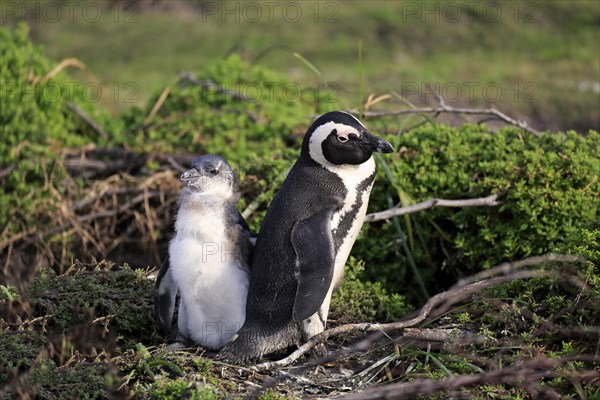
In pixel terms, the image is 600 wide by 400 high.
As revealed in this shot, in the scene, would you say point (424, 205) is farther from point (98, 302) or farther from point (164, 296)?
point (98, 302)

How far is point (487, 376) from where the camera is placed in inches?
135

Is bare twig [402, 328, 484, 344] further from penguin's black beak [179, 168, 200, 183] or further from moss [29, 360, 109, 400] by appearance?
moss [29, 360, 109, 400]

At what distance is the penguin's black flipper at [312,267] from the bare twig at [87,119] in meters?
3.79

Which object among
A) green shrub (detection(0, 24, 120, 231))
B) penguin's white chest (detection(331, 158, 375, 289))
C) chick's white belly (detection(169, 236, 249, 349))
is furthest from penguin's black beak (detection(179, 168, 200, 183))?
green shrub (detection(0, 24, 120, 231))

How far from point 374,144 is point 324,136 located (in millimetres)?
241

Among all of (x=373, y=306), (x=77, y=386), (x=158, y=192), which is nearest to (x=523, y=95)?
(x=158, y=192)

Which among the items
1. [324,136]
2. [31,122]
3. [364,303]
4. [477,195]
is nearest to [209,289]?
[324,136]

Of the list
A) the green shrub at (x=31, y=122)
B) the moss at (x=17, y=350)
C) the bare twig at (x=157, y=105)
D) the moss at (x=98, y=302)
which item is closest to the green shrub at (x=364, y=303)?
the moss at (x=98, y=302)

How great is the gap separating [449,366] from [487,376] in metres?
0.43

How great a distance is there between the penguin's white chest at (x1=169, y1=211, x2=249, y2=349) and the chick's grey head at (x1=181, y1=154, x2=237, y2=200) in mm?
141

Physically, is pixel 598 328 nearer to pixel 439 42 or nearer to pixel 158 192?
pixel 158 192

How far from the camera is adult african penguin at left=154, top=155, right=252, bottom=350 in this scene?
4199mm

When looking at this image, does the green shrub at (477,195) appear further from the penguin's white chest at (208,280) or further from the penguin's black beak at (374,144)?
the penguin's white chest at (208,280)

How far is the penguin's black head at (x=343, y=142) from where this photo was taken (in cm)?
412
